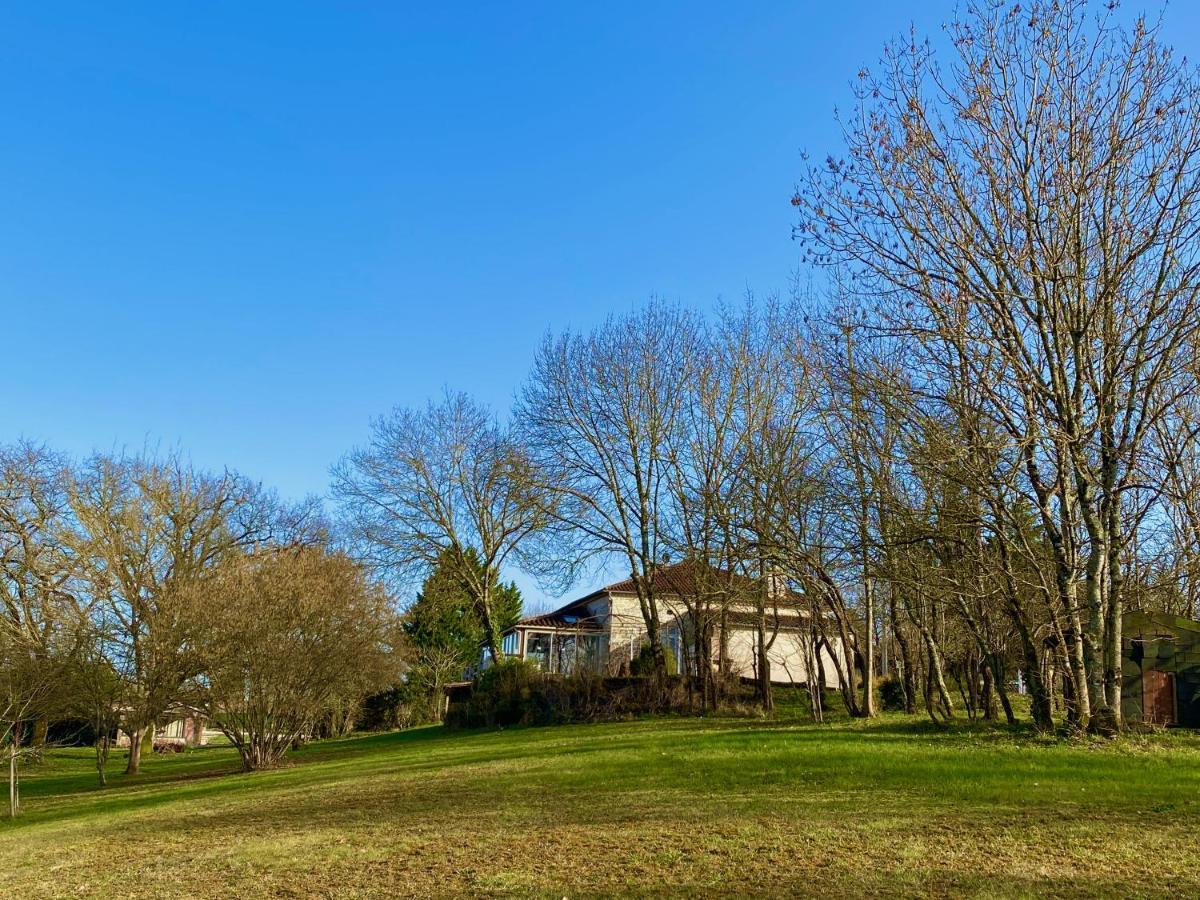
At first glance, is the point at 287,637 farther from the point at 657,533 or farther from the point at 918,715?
the point at 918,715

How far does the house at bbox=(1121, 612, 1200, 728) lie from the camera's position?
62.3 feet

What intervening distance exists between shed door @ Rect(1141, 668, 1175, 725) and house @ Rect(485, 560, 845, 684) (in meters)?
6.54

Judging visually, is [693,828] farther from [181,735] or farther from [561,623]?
[181,735]

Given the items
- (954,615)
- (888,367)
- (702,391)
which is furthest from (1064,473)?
(702,391)

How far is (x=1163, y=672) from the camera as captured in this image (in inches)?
758

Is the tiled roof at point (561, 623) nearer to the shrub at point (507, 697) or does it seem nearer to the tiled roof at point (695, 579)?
the tiled roof at point (695, 579)

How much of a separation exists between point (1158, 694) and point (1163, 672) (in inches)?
19.1

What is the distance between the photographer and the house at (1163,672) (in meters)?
19.0

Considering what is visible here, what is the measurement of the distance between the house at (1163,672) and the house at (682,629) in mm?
6287

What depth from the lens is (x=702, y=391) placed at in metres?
27.1

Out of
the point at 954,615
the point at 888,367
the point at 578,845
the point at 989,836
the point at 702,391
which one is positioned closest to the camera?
the point at 989,836

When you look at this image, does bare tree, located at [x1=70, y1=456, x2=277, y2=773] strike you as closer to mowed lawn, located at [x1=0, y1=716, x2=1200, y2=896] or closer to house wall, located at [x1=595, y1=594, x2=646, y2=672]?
mowed lawn, located at [x1=0, y1=716, x2=1200, y2=896]

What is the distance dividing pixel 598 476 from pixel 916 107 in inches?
698

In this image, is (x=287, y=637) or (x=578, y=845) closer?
(x=578, y=845)
